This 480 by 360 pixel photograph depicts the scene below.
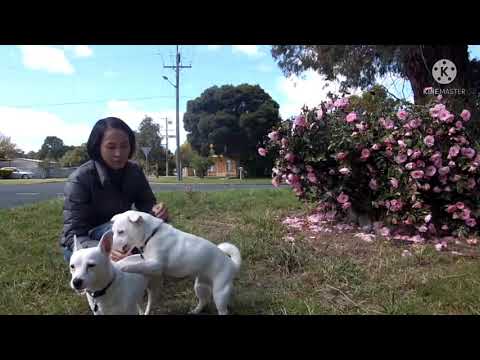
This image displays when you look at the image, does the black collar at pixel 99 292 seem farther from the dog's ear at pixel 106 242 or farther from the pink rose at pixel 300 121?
the pink rose at pixel 300 121

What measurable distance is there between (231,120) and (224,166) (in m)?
0.36

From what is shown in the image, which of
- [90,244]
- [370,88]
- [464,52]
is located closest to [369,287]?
[464,52]

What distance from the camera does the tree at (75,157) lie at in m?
2.10

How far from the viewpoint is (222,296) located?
173cm

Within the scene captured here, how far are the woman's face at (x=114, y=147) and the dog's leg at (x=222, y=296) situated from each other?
78 centimetres

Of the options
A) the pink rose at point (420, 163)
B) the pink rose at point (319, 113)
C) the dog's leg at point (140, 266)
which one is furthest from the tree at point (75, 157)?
the pink rose at point (420, 163)

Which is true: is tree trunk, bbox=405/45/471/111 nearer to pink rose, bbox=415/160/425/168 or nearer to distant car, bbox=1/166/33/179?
pink rose, bbox=415/160/425/168

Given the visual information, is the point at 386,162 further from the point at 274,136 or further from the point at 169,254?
the point at 169,254

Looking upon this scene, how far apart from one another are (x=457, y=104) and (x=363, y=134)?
699mm

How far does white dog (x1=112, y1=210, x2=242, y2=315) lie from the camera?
169 centimetres

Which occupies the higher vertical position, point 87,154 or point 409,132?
point 409,132

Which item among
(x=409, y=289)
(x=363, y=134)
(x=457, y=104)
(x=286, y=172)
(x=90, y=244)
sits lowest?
(x=409, y=289)

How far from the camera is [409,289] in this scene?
2.14 metres
